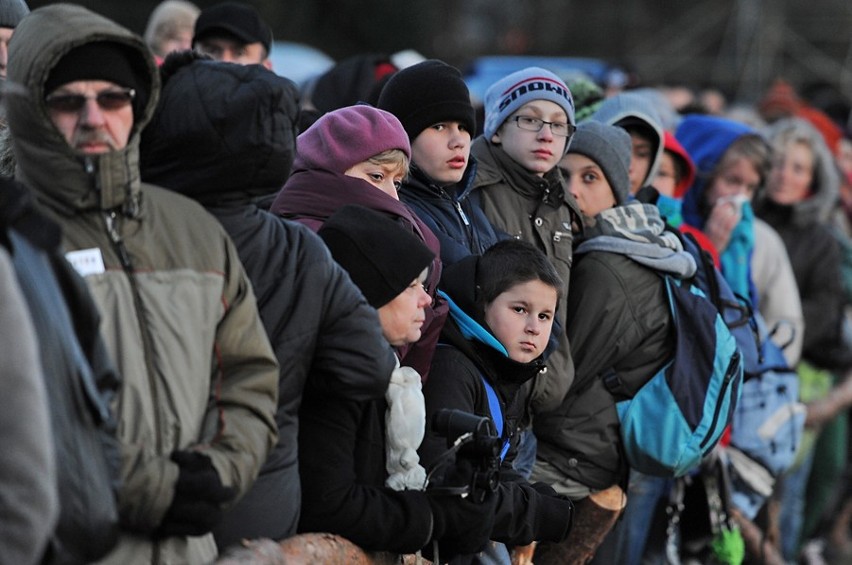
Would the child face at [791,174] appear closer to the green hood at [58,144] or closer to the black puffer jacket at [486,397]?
the black puffer jacket at [486,397]

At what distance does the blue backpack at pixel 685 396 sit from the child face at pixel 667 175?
47.4 inches

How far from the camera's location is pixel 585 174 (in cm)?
658

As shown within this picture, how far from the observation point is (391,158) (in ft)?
16.5

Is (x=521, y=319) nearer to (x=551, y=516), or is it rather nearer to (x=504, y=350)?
(x=504, y=350)

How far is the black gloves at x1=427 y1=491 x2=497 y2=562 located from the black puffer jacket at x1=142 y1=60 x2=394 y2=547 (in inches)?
19.0

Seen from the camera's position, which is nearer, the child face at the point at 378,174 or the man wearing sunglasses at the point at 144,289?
the man wearing sunglasses at the point at 144,289

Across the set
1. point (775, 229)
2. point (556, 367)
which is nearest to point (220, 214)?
point (556, 367)

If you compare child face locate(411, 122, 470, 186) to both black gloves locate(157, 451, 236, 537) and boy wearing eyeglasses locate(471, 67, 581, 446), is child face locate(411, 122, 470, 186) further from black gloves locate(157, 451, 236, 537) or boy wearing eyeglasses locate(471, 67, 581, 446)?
black gloves locate(157, 451, 236, 537)

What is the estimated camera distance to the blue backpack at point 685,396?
6137 mm

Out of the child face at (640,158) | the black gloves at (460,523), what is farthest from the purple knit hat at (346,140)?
the child face at (640,158)

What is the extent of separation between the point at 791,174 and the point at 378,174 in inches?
191

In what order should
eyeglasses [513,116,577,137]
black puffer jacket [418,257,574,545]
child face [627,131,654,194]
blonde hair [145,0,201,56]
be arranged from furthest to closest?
blonde hair [145,0,201,56] < child face [627,131,654,194] < eyeglasses [513,116,577,137] < black puffer jacket [418,257,574,545]

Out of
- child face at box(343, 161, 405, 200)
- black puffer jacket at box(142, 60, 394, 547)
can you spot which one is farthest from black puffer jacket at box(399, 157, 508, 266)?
black puffer jacket at box(142, 60, 394, 547)

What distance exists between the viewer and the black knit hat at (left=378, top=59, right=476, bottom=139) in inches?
218
